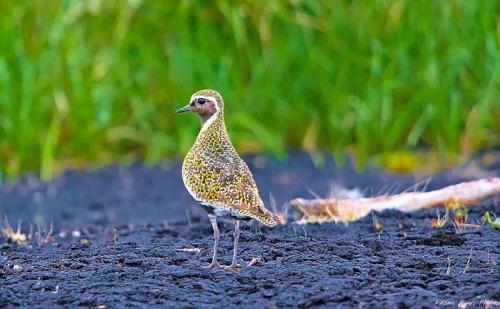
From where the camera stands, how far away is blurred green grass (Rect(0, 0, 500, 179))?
962cm

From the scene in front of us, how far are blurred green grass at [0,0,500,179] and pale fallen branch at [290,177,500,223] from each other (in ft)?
9.82

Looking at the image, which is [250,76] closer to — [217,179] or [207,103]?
[207,103]

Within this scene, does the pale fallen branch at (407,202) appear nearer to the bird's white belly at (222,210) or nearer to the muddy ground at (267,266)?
the muddy ground at (267,266)

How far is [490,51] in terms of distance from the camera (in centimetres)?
945

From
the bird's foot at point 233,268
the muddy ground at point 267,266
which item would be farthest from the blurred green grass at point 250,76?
the bird's foot at point 233,268

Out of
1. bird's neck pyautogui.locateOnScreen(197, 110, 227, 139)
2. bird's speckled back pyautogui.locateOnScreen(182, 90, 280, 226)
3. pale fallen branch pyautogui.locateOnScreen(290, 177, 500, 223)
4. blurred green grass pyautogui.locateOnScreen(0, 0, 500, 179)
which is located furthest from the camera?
blurred green grass pyautogui.locateOnScreen(0, 0, 500, 179)

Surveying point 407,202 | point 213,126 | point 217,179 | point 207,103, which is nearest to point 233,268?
point 217,179

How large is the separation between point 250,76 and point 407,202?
4009mm

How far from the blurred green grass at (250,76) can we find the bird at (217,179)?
464 cm

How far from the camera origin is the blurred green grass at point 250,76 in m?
9.62

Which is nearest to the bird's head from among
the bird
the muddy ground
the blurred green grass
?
the bird

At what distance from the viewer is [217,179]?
4.66 m

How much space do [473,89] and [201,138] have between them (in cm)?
528

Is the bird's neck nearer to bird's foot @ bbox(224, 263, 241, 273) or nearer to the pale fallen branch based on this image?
bird's foot @ bbox(224, 263, 241, 273)
